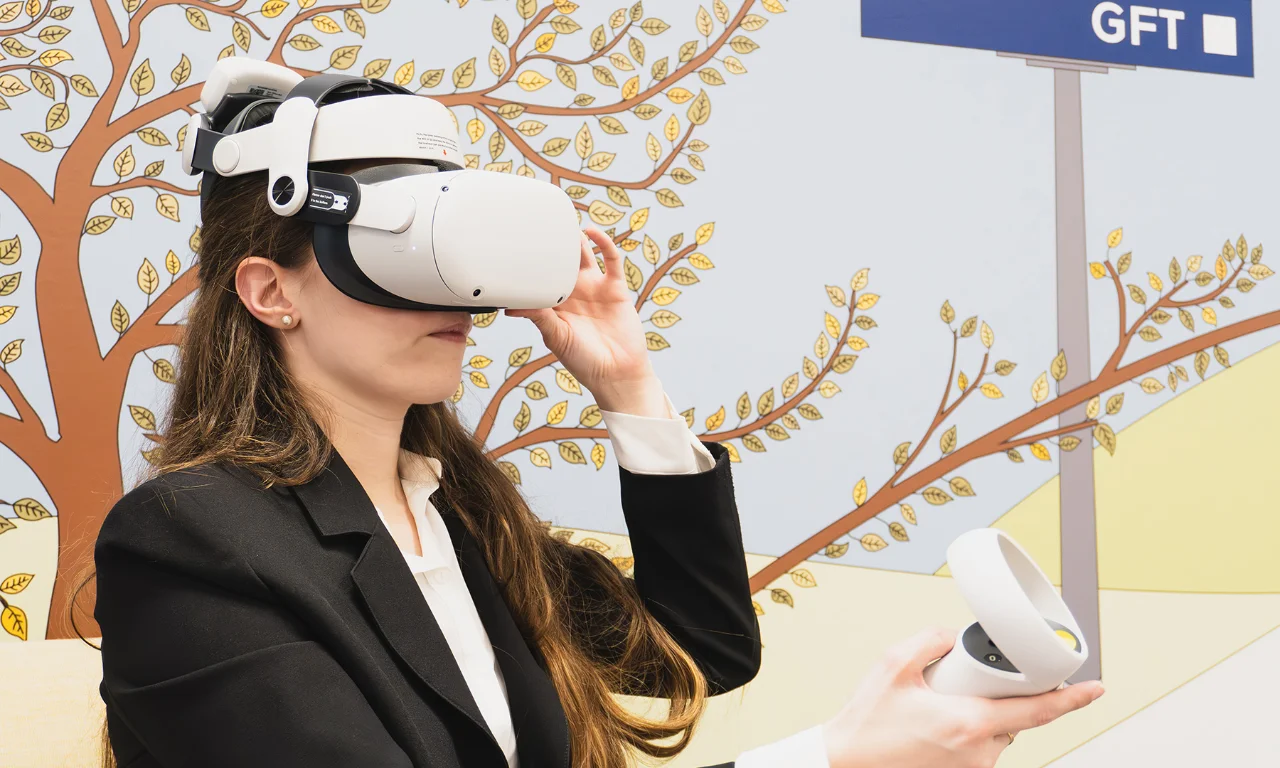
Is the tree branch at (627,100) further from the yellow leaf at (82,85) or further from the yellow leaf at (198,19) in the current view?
the yellow leaf at (82,85)

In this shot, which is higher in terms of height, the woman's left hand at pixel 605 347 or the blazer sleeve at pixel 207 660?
the woman's left hand at pixel 605 347

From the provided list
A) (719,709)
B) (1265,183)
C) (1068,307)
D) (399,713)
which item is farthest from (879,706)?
(1265,183)

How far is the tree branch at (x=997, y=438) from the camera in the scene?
1.86 meters

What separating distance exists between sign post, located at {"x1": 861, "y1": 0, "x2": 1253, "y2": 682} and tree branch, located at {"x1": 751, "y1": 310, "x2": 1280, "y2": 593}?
0.03m

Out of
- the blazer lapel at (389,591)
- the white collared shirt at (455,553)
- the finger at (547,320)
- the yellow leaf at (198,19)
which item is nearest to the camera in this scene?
the blazer lapel at (389,591)

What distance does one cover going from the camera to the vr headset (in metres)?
0.98

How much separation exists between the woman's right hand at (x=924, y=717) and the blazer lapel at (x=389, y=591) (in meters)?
0.36

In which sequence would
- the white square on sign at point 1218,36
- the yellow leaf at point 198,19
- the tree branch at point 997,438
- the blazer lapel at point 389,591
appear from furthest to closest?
1. the white square on sign at point 1218,36
2. the tree branch at point 997,438
3. the yellow leaf at point 198,19
4. the blazer lapel at point 389,591

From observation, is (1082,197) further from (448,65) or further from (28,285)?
(28,285)

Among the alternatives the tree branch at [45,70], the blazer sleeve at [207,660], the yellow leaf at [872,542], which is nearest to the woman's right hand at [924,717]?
the blazer sleeve at [207,660]

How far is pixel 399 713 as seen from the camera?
91cm

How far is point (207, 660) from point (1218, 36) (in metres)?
2.14

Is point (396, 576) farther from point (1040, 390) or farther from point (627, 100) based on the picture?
point (1040, 390)

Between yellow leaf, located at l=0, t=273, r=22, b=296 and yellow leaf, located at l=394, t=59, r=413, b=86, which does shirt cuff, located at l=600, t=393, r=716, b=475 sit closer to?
yellow leaf, located at l=394, t=59, r=413, b=86
